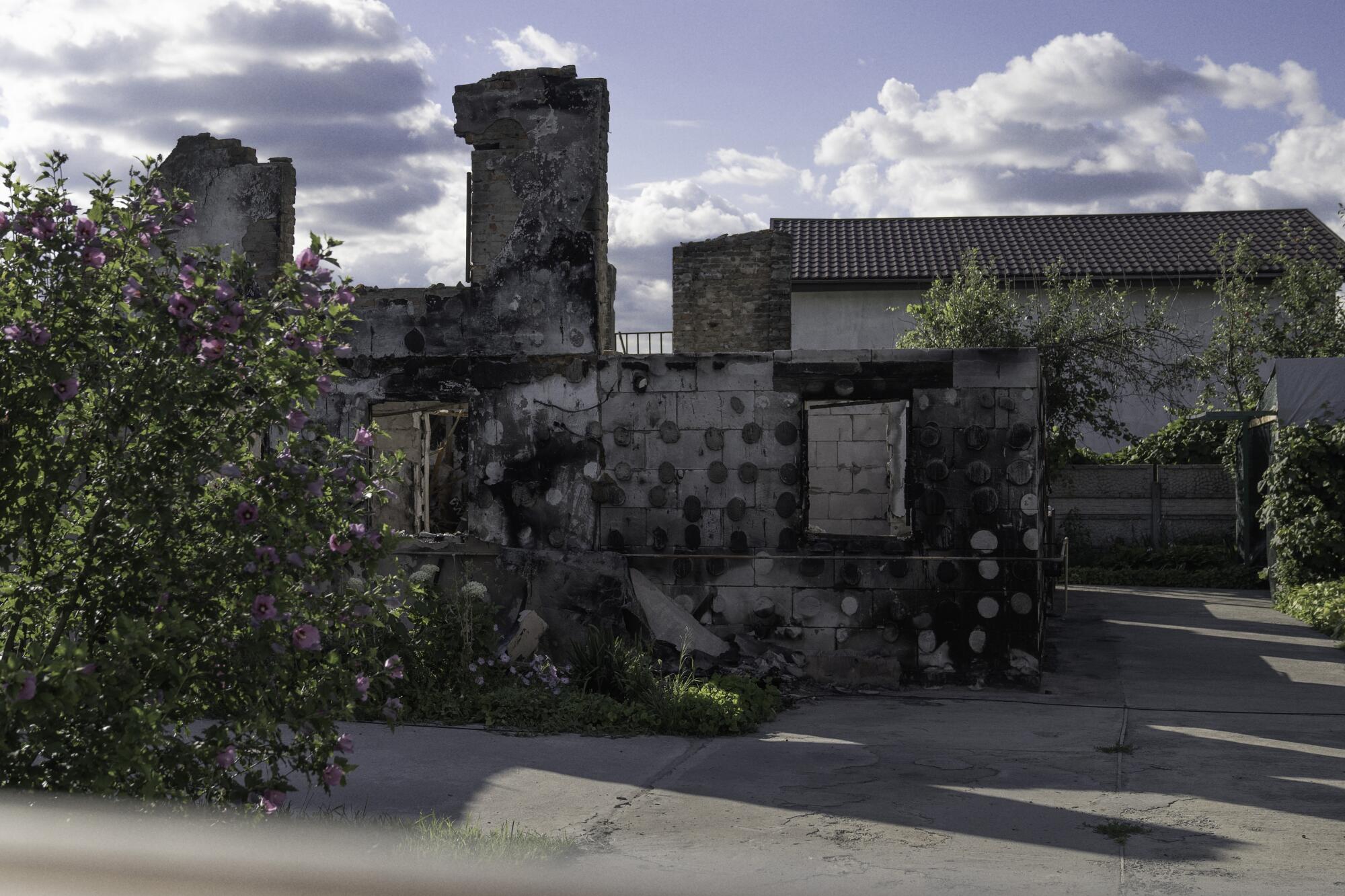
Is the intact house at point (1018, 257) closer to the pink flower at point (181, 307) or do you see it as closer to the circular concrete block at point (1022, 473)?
the circular concrete block at point (1022, 473)

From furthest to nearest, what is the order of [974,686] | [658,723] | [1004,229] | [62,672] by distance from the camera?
1. [1004,229]
2. [974,686]
3. [658,723]
4. [62,672]

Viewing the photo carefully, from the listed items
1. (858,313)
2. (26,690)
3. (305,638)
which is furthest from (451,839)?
(858,313)

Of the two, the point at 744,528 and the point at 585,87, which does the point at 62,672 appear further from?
the point at 585,87

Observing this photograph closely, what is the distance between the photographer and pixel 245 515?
12.4ft

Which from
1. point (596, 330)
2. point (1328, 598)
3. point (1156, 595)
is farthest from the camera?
point (1156, 595)

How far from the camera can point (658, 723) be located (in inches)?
295

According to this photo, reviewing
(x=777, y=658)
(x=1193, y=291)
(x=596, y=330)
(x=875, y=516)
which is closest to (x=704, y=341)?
(x=875, y=516)

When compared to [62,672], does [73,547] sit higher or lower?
higher

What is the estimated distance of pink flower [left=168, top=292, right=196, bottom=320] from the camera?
3.67m

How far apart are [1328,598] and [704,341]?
7.21 m

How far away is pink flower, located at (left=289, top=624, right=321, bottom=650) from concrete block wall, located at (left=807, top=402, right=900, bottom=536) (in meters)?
11.2

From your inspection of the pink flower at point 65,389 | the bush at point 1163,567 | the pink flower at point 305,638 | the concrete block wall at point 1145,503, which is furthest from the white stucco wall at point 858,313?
the pink flower at point 65,389

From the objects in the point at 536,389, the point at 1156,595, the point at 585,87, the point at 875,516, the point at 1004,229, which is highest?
the point at 1004,229

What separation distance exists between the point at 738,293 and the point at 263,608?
37.5ft
